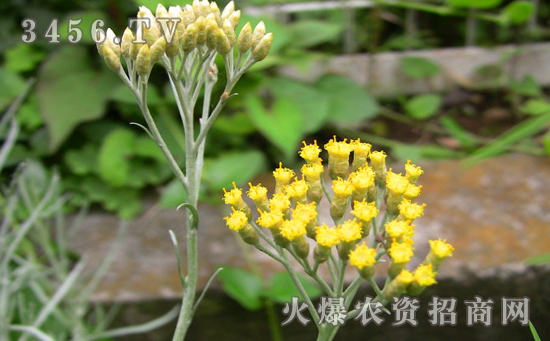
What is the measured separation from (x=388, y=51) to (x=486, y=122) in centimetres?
45

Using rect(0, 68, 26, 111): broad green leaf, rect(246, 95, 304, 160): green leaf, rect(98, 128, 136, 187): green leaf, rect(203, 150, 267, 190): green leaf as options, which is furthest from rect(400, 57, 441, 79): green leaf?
rect(0, 68, 26, 111): broad green leaf

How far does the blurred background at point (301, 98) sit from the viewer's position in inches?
71.2

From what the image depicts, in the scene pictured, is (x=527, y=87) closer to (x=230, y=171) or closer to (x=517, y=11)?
(x=517, y=11)

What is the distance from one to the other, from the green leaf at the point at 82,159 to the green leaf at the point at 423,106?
1.05m

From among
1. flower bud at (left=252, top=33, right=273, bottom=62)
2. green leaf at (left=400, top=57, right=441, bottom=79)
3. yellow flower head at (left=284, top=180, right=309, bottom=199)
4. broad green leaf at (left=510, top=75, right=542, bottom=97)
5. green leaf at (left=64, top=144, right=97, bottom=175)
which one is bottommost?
broad green leaf at (left=510, top=75, right=542, bottom=97)

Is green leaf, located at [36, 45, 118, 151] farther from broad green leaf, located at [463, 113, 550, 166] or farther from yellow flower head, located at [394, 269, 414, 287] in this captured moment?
yellow flower head, located at [394, 269, 414, 287]

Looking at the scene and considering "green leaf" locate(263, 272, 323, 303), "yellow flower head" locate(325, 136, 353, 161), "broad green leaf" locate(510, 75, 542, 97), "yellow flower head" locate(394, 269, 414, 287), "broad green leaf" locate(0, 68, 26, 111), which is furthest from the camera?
"broad green leaf" locate(510, 75, 542, 97)

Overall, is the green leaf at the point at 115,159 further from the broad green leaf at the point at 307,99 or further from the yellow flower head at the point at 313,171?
the yellow flower head at the point at 313,171

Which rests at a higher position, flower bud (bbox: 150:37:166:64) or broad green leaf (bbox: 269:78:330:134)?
flower bud (bbox: 150:37:166:64)

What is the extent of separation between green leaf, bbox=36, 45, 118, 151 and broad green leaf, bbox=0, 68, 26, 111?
62 mm

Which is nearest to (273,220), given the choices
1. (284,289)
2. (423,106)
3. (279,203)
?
(279,203)

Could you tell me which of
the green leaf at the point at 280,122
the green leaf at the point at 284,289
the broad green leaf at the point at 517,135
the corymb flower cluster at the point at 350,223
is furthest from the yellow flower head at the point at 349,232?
→ the green leaf at the point at 280,122

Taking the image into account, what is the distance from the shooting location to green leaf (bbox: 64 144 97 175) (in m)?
1.85

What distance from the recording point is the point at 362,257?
0.50m
